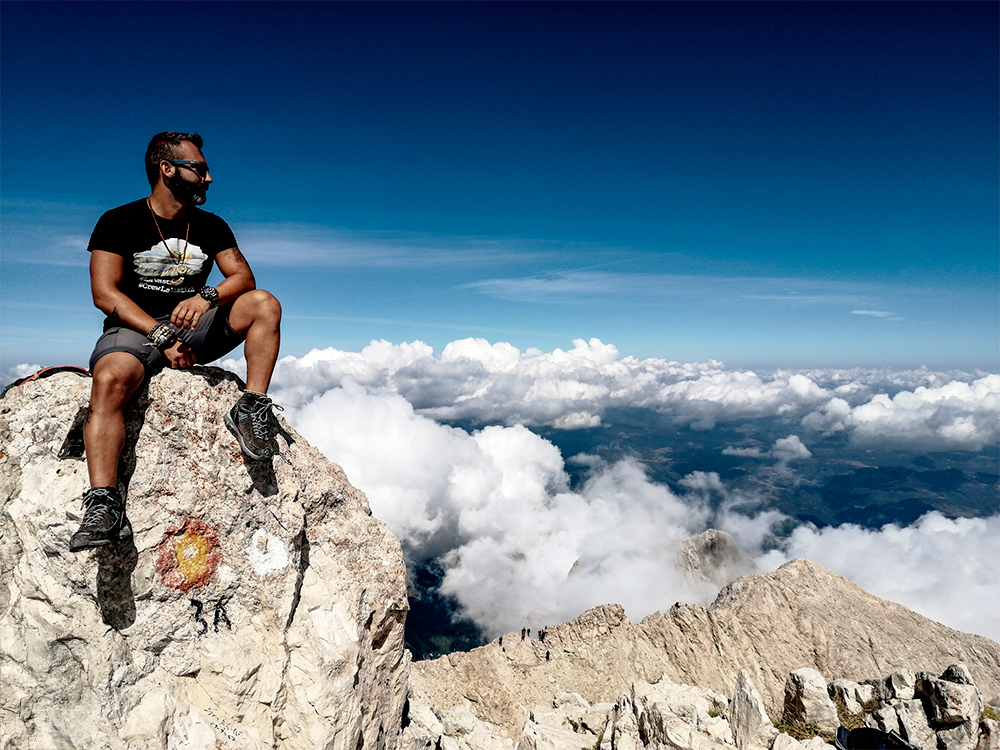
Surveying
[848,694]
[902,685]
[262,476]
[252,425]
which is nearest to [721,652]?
[848,694]

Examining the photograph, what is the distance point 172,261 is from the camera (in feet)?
20.4

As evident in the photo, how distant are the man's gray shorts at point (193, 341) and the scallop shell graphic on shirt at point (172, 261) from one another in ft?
1.97

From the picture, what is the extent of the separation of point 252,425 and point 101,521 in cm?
178

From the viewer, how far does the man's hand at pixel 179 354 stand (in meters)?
6.07

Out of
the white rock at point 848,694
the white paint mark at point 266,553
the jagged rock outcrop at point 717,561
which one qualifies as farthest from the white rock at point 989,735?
the jagged rock outcrop at point 717,561

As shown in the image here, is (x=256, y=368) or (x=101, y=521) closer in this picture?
(x=101, y=521)

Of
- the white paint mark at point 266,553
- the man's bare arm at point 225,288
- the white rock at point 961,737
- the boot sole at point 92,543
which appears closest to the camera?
the boot sole at point 92,543

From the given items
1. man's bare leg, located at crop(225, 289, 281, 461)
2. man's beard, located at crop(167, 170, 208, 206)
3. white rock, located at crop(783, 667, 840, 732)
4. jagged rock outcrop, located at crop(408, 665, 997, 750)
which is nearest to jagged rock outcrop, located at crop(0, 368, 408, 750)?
man's bare leg, located at crop(225, 289, 281, 461)

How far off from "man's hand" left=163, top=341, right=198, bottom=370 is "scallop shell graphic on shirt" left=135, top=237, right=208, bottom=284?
2.91 feet

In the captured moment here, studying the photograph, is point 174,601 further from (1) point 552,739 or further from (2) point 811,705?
(2) point 811,705

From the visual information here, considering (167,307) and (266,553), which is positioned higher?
(167,307)

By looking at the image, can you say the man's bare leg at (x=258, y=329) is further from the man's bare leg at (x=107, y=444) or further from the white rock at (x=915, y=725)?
the white rock at (x=915, y=725)

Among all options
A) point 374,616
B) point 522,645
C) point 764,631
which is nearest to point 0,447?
point 374,616

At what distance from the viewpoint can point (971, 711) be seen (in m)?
15.2
